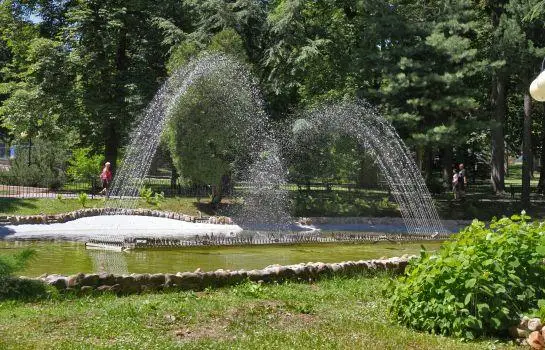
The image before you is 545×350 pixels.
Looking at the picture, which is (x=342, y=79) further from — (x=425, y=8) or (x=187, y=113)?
(x=187, y=113)

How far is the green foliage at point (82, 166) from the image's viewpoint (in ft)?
104

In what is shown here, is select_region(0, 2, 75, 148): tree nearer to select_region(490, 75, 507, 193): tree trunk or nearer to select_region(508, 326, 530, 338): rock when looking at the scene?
select_region(490, 75, 507, 193): tree trunk

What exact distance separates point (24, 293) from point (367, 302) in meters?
4.16

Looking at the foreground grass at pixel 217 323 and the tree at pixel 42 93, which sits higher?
the tree at pixel 42 93

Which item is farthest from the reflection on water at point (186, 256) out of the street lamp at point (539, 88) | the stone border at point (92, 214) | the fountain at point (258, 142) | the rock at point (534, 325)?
the street lamp at point (539, 88)

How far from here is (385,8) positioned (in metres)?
27.0

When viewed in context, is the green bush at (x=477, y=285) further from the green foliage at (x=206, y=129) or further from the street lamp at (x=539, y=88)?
the green foliage at (x=206, y=129)

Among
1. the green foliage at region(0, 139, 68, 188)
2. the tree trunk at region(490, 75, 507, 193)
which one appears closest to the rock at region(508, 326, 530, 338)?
the tree trunk at region(490, 75, 507, 193)

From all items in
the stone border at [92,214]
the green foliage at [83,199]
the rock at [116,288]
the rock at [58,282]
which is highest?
the green foliage at [83,199]

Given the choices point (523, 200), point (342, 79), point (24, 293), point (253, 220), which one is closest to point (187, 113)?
point (253, 220)

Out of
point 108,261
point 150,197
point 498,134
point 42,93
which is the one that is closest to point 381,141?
point 498,134

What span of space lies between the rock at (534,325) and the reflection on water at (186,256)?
665cm

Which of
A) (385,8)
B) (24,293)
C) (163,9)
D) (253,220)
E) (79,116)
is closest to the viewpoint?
(24,293)

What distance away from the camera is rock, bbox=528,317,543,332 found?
20.2 ft
